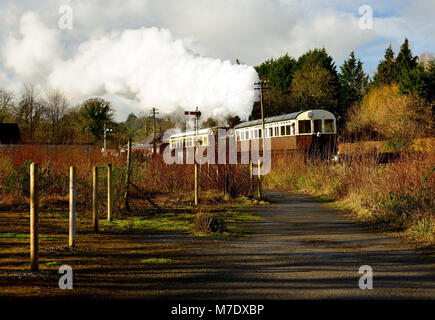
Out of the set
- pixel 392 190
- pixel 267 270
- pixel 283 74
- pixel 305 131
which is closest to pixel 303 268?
pixel 267 270

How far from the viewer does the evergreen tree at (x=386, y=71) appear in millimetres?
52422

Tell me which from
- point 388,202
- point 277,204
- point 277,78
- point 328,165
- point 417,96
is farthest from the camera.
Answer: point 277,78

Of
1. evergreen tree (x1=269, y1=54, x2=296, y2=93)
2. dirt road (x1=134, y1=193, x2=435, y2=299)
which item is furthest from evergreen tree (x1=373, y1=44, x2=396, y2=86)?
dirt road (x1=134, y1=193, x2=435, y2=299)

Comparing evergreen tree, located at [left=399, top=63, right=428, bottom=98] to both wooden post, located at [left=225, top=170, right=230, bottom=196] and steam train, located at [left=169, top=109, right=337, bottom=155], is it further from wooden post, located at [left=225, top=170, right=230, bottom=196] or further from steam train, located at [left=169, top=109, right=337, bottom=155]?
wooden post, located at [left=225, top=170, right=230, bottom=196]

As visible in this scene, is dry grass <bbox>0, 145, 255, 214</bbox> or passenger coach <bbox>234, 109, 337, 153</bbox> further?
passenger coach <bbox>234, 109, 337, 153</bbox>

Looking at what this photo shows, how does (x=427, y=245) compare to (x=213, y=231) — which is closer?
(x=427, y=245)

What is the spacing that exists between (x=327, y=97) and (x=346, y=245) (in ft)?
167

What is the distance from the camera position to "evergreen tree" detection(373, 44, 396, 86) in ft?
172

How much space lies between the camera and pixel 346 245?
8508 millimetres

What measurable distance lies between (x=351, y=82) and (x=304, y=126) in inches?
1373

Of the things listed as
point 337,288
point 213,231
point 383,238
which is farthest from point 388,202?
point 337,288

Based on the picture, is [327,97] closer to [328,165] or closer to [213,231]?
[328,165]
